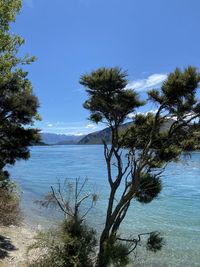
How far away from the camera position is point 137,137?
12.4 meters

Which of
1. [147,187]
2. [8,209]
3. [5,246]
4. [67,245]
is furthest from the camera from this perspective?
[8,209]

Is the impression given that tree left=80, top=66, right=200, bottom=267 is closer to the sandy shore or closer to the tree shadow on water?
the sandy shore

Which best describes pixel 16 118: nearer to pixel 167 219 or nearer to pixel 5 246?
pixel 5 246

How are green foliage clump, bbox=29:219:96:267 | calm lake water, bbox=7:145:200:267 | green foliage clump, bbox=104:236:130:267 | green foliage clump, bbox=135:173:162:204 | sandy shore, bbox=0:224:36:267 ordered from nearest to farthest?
green foliage clump, bbox=104:236:130:267 < green foliage clump, bbox=29:219:96:267 < green foliage clump, bbox=135:173:162:204 < sandy shore, bbox=0:224:36:267 < calm lake water, bbox=7:145:200:267

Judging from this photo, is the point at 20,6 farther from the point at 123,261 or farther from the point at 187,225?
the point at 187,225

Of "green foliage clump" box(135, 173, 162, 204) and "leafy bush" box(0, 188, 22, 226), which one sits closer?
"green foliage clump" box(135, 173, 162, 204)

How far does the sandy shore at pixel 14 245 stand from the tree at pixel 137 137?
340cm

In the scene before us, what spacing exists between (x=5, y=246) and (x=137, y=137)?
7304 mm

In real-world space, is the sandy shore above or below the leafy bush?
below

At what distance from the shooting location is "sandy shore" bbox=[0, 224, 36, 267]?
493 inches

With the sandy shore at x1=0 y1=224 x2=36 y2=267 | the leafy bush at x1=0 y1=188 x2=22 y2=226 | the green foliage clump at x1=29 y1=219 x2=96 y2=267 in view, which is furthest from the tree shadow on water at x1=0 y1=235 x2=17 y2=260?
the green foliage clump at x1=29 y1=219 x2=96 y2=267

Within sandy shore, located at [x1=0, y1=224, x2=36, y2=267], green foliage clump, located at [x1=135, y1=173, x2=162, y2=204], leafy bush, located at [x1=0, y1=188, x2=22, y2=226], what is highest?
green foliage clump, located at [x1=135, y1=173, x2=162, y2=204]

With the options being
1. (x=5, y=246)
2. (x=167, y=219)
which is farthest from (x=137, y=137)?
(x=167, y=219)

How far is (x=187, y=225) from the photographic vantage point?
23.1 metres
